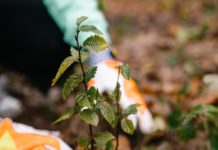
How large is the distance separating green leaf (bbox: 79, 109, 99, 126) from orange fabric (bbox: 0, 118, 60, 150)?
0.12 meters

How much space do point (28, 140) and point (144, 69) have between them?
1.10 metres

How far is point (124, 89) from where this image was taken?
1.36 metres

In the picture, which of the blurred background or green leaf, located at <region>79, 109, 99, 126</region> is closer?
green leaf, located at <region>79, 109, 99, 126</region>

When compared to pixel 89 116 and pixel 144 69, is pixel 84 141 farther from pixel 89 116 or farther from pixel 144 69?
pixel 144 69

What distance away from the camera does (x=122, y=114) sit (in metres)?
1.07

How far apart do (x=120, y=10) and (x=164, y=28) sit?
0.46m

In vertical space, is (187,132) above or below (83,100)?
below

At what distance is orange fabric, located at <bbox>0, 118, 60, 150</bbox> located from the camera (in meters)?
1.01

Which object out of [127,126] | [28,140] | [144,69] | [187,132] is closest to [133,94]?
A: [187,132]

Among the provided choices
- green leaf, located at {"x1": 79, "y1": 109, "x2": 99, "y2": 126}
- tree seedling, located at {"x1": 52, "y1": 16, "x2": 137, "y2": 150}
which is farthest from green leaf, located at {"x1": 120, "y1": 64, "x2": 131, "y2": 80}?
green leaf, located at {"x1": 79, "y1": 109, "x2": 99, "y2": 126}

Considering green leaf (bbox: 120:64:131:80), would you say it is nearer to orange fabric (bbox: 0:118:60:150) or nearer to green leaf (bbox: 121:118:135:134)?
green leaf (bbox: 121:118:135:134)

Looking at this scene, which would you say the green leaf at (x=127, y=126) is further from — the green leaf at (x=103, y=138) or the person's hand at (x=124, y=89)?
the person's hand at (x=124, y=89)

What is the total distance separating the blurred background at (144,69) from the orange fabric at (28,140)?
318 millimetres

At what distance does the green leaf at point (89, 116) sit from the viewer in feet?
3.23
